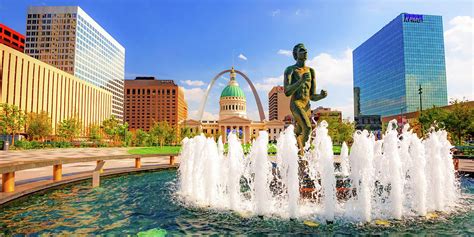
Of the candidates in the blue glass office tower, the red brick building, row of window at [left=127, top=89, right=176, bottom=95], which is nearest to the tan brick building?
row of window at [left=127, top=89, right=176, bottom=95]

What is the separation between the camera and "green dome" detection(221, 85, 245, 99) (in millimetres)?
118812

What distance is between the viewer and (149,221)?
695cm

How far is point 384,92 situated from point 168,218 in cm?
12907

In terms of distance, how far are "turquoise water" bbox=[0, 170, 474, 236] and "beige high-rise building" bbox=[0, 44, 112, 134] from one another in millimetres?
68872

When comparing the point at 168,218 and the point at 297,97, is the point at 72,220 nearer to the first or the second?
the point at 168,218

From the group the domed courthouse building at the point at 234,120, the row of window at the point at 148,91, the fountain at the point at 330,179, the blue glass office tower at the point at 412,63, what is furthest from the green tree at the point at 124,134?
the blue glass office tower at the point at 412,63

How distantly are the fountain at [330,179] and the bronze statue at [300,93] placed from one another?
739mm

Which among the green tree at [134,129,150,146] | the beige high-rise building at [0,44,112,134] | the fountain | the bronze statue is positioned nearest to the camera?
the fountain

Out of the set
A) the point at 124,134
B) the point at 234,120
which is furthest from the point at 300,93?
the point at 234,120

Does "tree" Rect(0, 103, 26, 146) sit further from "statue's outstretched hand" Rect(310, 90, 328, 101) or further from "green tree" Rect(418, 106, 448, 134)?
"green tree" Rect(418, 106, 448, 134)

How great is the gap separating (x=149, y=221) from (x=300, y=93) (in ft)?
20.9

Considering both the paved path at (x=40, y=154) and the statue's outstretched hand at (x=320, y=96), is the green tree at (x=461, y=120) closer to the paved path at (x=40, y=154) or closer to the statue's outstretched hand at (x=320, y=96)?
the statue's outstretched hand at (x=320, y=96)

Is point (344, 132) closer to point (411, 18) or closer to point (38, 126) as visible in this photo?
point (38, 126)

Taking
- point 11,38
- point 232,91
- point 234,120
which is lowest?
point 234,120
